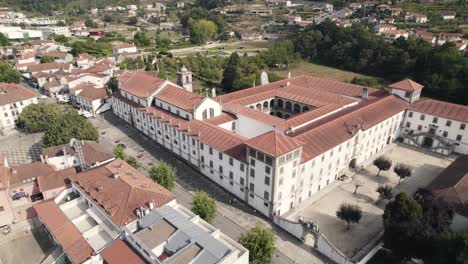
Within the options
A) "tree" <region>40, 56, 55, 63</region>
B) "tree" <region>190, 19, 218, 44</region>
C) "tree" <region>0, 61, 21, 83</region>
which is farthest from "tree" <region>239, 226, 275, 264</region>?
"tree" <region>190, 19, 218, 44</region>

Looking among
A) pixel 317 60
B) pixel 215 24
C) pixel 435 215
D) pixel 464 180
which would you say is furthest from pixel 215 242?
pixel 215 24

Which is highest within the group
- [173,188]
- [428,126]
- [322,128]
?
[322,128]

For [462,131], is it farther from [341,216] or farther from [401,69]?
[401,69]

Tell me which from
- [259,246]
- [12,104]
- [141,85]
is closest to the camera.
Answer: [259,246]

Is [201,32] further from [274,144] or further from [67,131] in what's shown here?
[274,144]

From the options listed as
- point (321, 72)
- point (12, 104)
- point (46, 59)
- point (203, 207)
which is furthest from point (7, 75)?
point (321, 72)

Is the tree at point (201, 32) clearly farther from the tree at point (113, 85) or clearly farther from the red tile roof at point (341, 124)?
the red tile roof at point (341, 124)
